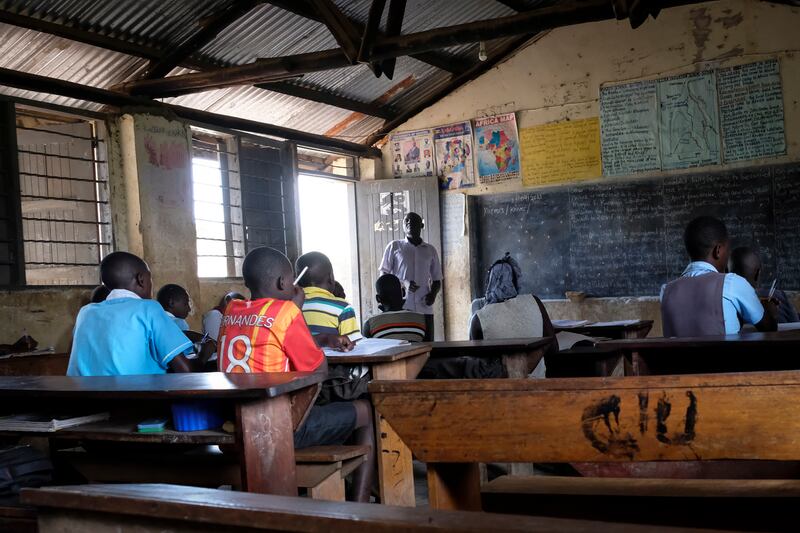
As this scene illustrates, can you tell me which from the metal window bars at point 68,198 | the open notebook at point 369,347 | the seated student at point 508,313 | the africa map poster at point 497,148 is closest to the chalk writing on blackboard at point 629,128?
the africa map poster at point 497,148

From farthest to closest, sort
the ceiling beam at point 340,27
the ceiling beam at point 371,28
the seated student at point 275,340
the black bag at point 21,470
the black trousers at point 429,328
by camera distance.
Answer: the black trousers at point 429,328 → the ceiling beam at point 340,27 → the ceiling beam at point 371,28 → the seated student at point 275,340 → the black bag at point 21,470

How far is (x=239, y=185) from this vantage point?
285 inches

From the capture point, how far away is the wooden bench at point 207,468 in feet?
7.92

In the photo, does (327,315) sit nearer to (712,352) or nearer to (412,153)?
(712,352)

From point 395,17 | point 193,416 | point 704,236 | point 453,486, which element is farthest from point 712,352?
point 395,17

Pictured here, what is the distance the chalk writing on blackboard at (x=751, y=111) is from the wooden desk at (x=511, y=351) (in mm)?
4115

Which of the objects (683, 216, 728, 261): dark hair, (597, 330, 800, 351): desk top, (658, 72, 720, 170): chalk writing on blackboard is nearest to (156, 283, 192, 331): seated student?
(597, 330, 800, 351): desk top

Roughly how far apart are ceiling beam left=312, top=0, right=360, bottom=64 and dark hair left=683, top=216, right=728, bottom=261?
299cm

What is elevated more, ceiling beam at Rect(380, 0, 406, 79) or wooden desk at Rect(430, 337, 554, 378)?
ceiling beam at Rect(380, 0, 406, 79)

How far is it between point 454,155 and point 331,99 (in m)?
1.41

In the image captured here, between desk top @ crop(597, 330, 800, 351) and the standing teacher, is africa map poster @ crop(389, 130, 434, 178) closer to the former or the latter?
the standing teacher

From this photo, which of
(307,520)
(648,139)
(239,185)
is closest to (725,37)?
(648,139)

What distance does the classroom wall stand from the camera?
270 inches

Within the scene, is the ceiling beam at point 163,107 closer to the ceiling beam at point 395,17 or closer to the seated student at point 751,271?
the ceiling beam at point 395,17
